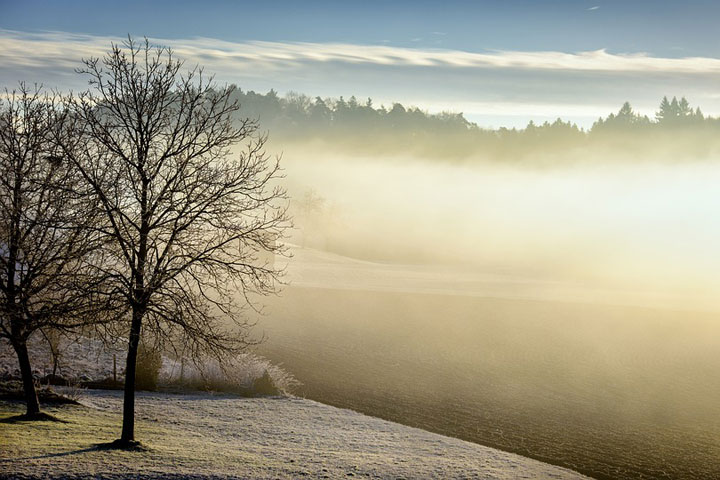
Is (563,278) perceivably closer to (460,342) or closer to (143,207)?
(460,342)

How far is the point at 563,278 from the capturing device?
11888 cm

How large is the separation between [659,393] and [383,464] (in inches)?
1083

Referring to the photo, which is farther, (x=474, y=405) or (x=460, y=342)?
(x=460, y=342)

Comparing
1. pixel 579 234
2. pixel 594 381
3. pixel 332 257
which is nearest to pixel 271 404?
pixel 594 381

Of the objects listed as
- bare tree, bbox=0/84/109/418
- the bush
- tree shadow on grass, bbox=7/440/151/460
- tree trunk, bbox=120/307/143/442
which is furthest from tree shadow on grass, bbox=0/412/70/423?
the bush

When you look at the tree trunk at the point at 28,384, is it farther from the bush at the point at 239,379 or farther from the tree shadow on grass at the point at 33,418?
the bush at the point at 239,379

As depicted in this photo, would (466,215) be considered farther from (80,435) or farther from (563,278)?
(80,435)

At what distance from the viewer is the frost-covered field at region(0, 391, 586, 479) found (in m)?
21.9

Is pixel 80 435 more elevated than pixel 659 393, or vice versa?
pixel 80 435

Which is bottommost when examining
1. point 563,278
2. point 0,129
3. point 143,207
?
point 563,278

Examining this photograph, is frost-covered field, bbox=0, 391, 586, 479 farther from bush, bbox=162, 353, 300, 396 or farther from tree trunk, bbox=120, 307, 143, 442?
bush, bbox=162, 353, 300, 396

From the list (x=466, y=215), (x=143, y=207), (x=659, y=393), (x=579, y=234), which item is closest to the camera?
(x=143, y=207)

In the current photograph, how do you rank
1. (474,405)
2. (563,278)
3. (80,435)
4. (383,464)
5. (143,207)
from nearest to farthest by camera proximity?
1. (143,207)
2. (80,435)
3. (383,464)
4. (474,405)
5. (563,278)

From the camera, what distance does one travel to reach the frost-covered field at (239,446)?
71.8 ft
